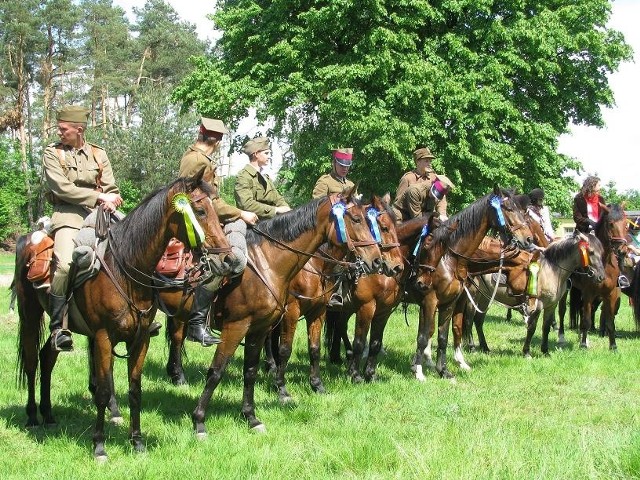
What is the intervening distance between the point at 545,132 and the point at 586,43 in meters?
3.77

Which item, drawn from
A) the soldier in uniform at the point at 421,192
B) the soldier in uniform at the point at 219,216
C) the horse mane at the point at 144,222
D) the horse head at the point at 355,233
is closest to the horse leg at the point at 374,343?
the soldier in uniform at the point at 421,192

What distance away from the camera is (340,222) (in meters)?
7.06

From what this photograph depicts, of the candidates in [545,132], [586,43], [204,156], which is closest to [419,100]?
[545,132]

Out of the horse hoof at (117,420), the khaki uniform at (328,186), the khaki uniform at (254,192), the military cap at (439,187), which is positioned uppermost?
the military cap at (439,187)

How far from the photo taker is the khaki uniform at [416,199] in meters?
10.9

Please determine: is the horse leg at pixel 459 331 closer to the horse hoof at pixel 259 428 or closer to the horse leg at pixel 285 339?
the horse leg at pixel 285 339

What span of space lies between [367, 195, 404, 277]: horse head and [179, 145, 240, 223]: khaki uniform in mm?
2073

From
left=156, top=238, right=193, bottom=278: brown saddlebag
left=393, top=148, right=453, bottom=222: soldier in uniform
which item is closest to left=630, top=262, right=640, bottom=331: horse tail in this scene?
left=393, top=148, right=453, bottom=222: soldier in uniform

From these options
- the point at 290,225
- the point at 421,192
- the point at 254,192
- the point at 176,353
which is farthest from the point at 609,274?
the point at 176,353

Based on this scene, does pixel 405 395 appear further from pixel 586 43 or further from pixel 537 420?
pixel 586 43

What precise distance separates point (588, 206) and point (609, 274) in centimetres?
141

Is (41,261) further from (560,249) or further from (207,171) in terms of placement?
(560,249)

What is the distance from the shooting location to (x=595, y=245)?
39.6 ft

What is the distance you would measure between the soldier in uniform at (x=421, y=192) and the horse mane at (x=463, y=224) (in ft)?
2.74
